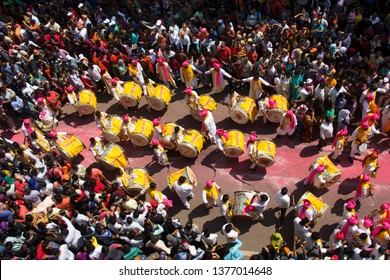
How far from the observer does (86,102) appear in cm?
1290

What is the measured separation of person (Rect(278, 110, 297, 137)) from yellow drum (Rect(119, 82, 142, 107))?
14.7 feet

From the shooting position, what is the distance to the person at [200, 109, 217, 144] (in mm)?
11201

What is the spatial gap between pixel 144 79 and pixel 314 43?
5.52 meters

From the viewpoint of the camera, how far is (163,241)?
9102 mm

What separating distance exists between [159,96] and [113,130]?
6.12ft

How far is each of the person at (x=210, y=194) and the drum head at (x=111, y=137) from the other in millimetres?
3249

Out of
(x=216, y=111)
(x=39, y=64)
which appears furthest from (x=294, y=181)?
(x=39, y=64)

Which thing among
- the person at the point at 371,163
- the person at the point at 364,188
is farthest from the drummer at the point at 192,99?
the person at the point at 364,188

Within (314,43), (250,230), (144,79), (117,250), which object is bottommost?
(250,230)

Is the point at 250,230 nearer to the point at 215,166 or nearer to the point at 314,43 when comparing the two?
the point at 215,166

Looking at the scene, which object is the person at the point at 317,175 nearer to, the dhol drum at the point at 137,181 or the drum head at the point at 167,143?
the drum head at the point at 167,143

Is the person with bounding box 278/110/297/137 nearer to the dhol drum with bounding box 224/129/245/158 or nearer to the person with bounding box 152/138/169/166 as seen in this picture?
the dhol drum with bounding box 224/129/245/158

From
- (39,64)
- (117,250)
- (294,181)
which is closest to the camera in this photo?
(117,250)

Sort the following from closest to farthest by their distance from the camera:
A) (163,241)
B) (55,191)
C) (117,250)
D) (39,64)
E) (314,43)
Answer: (117,250) < (163,241) < (55,191) < (314,43) < (39,64)
